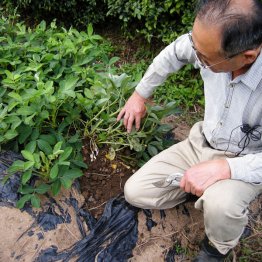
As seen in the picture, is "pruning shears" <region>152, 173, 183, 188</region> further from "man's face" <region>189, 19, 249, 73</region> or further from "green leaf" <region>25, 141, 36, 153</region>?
"green leaf" <region>25, 141, 36, 153</region>

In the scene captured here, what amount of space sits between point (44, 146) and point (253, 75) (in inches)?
44.0

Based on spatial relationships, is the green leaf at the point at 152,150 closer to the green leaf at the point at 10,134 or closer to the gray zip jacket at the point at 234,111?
the gray zip jacket at the point at 234,111

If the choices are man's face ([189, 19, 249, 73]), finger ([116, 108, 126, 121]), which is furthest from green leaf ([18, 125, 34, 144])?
man's face ([189, 19, 249, 73])

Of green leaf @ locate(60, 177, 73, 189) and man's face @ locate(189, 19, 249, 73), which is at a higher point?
man's face @ locate(189, 19, 249, 73)

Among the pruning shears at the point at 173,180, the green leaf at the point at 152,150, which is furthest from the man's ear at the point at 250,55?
the green leaf at the point at 152,150

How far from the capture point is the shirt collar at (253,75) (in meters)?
1.64

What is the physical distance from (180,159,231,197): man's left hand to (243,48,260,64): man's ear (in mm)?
456

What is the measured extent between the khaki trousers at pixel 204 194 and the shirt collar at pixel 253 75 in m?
0.42

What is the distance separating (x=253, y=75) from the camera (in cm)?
166

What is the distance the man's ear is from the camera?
153cm

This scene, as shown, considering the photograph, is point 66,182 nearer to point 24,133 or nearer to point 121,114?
point 24,133

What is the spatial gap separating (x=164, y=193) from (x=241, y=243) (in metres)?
0.56

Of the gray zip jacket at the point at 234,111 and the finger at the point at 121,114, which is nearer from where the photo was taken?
the gray zip jacket at the point at 234,111

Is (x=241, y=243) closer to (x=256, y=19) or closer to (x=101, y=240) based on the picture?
(x=101, y=240)
